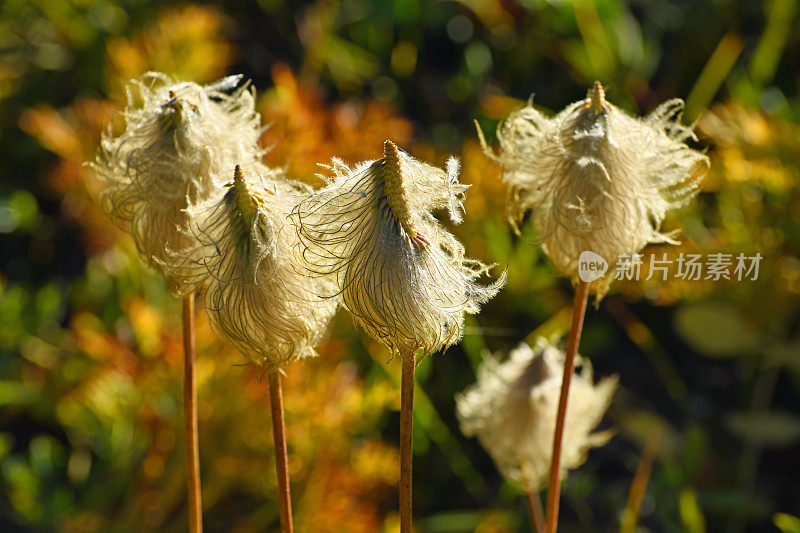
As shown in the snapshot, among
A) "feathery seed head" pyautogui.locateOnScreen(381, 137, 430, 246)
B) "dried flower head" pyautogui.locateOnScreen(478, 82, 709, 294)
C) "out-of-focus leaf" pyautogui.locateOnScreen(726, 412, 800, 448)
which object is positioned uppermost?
"dried flower head" pyautogui.locateOnScreen(478, 82, 709, 294)

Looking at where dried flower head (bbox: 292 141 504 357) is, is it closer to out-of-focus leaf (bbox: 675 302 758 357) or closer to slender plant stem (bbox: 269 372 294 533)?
slender plant stem (bbox: 269 372 294 533)

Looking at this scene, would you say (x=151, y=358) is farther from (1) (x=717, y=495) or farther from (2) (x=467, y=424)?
(1) (x=717, y=495)

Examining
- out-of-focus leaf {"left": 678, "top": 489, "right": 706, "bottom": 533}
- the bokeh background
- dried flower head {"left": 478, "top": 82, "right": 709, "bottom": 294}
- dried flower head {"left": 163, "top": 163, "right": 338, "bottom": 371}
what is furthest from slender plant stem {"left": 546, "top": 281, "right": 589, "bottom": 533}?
out-of-focus leaf {"left": 678, "top": 489, "right": 706, "bottom": 533}

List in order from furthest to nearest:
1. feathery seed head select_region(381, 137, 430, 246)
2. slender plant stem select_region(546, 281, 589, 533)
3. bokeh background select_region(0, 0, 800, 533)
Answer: bokeh background select_region(0, 0, 800, 533), slender plant stem select_region(546, 281, 589, 533), feathery seed head select_region(381, 137, 430, 246)

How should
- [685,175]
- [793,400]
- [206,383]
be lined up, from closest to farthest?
1. [685,175]
2. [206,383]
3. [793,400]

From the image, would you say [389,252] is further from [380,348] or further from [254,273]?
[380,348]

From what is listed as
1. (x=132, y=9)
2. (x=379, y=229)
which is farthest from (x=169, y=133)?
(x=132, y=9)
